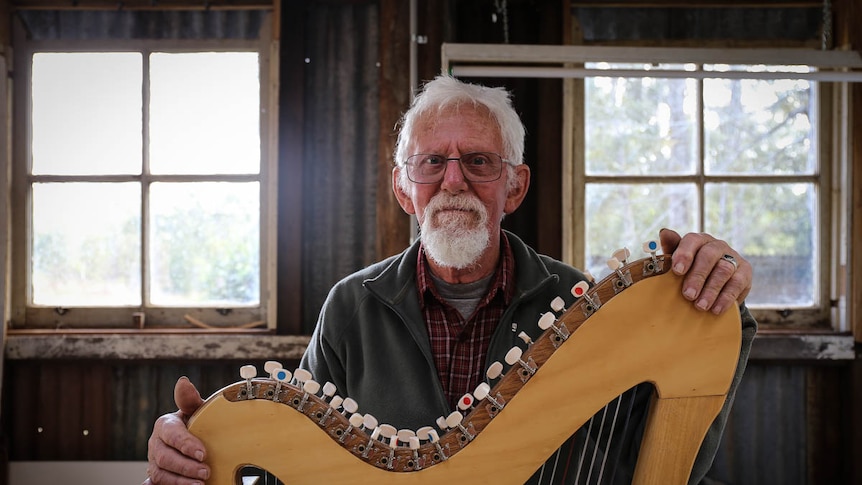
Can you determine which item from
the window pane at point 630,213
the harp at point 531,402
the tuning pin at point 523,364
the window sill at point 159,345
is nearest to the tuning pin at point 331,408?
the harp at point 531,402

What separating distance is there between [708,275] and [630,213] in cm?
230

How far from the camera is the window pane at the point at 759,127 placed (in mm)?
3098

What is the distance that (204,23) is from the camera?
3.17m

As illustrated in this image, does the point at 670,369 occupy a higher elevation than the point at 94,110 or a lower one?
lower

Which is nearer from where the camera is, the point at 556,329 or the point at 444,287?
the point at 556,329

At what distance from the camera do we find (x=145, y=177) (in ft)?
10.5

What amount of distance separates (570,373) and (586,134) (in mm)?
2425

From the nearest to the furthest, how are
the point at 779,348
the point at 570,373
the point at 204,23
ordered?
the point at 570,373 → the point at 779,348 → the point at 204,23

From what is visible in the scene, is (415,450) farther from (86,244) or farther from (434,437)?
(86,244)

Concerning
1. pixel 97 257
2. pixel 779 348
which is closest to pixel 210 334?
pixel 97 257

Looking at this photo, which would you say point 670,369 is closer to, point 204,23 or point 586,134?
point 586,134

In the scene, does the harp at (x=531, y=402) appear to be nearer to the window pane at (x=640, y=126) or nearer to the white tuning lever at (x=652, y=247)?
the white tuning lever at (x=652, y=247)

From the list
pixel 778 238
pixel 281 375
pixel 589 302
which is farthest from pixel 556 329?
pixel 778 238

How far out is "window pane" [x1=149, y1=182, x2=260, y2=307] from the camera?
3203mm
